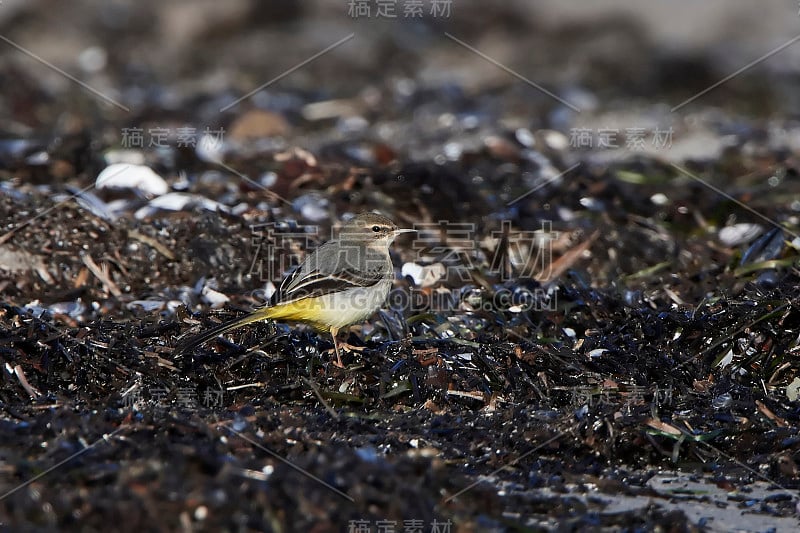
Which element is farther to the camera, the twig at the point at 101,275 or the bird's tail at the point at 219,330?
the twig at the point at 101,275

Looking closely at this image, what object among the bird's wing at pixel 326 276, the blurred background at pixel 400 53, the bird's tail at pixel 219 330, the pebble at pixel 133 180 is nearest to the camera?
the bird's tail at pixel 219 330

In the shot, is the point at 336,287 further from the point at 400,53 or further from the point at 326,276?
the point at 400,53

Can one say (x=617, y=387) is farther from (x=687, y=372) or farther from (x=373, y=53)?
(x=373, y=53)

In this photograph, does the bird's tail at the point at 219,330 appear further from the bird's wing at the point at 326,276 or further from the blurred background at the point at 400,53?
the blurred background at the point at 400,53

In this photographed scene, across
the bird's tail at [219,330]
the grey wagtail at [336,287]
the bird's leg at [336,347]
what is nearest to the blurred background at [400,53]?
the grey wagtail at [336,287]

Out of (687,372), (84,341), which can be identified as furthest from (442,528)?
(84,341)

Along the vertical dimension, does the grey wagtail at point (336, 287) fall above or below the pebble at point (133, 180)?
above

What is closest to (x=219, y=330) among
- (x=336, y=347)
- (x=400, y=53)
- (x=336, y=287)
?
(x=336, y=347)

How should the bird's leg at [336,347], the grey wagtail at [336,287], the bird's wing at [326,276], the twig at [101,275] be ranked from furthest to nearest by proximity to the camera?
the twig at [101,275], the bird's wing at [326,276], the grey wagtail at [336,287], the bird's leg at [336,347]

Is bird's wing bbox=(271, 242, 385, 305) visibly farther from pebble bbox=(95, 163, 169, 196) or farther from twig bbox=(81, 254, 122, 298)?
pebble bbox=(95, 163, 169, 196)

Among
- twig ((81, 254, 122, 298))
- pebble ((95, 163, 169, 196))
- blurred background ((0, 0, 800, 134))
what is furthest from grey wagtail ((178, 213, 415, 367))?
blurred background ((0, 0, 800, 134))
